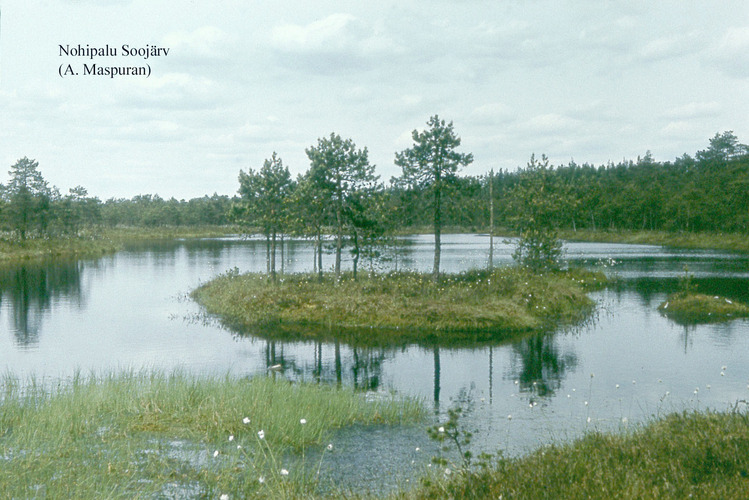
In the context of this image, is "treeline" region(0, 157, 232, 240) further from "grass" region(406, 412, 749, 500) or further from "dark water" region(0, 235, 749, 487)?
"grass" region(406, 412, 749, 500)

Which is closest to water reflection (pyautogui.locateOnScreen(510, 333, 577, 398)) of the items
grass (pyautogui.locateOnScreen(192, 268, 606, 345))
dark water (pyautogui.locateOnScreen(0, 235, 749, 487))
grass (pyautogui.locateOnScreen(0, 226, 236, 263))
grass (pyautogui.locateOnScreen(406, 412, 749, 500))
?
dark water (pyautogui.locateOnScreen(0, 235, 749, 487))

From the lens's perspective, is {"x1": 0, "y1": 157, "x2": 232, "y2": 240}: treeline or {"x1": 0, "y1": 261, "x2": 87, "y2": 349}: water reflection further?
{"x1": 0, "y1": 157, "x2": 232, "y2": 240}: treeline

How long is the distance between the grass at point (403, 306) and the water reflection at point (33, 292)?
31.0ft

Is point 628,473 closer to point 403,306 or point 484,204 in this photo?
point 403,306

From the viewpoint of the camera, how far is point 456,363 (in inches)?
902

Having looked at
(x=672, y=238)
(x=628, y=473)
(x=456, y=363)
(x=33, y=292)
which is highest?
(x=628, y=473)

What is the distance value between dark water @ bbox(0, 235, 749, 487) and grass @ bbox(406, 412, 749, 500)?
2.17 metres

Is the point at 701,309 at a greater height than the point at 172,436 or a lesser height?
lesser

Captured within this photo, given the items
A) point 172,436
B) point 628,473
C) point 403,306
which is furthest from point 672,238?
point 628,473

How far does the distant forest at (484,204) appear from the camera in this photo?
3572 centimetres

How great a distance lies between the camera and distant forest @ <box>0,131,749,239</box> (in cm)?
3572

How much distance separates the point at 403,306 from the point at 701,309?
17.5 meters

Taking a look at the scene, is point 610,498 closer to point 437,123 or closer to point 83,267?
point 437,123

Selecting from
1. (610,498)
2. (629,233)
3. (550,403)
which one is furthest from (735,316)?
(629,233)
